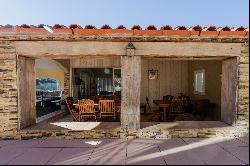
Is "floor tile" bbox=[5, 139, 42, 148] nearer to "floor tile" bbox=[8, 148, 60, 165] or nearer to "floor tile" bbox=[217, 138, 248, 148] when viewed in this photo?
"floor tile" bbox=[8, 148, 60, 165]

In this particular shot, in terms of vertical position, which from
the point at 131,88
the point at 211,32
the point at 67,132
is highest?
the point at 211,32

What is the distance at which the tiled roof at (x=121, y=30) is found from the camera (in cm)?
528

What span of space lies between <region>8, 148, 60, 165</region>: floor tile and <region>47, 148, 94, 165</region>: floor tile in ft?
0.43

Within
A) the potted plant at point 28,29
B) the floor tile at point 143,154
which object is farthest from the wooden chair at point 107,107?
the potted plant at point 28,29

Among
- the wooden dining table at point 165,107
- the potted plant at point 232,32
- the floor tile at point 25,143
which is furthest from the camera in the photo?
the wooden dining table at point 165,107

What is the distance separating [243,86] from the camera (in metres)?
5.60

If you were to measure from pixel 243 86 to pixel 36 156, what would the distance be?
486cm

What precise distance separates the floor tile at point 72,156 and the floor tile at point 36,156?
132mm

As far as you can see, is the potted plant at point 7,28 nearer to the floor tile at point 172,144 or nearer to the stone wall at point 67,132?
the stone wall at point 67,132

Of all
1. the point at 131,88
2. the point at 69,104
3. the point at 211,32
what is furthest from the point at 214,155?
the point at 69,104

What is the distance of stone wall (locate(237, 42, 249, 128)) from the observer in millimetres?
5566

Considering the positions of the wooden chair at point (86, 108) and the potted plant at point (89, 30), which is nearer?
the potted plant at point (89, 30)

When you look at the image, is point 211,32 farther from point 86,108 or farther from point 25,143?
point 25,143

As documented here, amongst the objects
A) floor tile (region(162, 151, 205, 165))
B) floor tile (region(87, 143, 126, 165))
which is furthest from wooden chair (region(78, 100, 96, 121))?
floor tile (region(162, 151, 205, 165))
